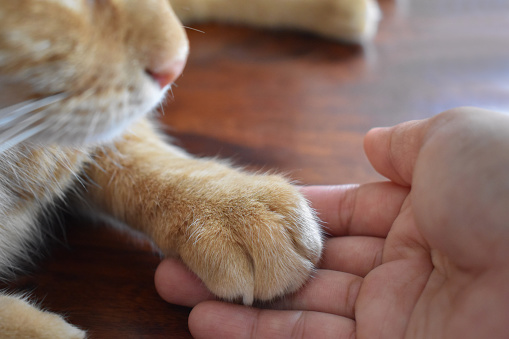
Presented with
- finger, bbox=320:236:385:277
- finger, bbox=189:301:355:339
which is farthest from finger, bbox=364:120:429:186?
finger, bbox=189:301:355:339

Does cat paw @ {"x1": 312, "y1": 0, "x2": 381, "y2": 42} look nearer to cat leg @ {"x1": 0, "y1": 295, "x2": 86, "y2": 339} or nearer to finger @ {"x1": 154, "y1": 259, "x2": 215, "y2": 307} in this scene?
finger @ {"x1": 154, "y1": 259, "x2": 215, "y2": 307}

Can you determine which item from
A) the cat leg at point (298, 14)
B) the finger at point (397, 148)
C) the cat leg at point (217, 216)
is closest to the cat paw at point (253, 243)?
the cat leg at point (217, 216)

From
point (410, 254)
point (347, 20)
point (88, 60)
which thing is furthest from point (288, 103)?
point (88, 60)

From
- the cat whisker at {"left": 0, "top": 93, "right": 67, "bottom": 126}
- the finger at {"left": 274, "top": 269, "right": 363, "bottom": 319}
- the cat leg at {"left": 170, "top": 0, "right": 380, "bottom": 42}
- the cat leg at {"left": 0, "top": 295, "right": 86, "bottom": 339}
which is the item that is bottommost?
the cat leg at {"left": 0, "top": 295, "right": 86, "bottom": 339}

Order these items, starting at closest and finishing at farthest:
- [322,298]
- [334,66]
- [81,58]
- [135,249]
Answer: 1. [81,58]
2. [322,298]
3. [135,249]
4. [334,66]

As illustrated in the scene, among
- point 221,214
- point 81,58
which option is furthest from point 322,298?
point 81,58

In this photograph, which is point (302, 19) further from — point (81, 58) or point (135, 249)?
point (81, 58)
